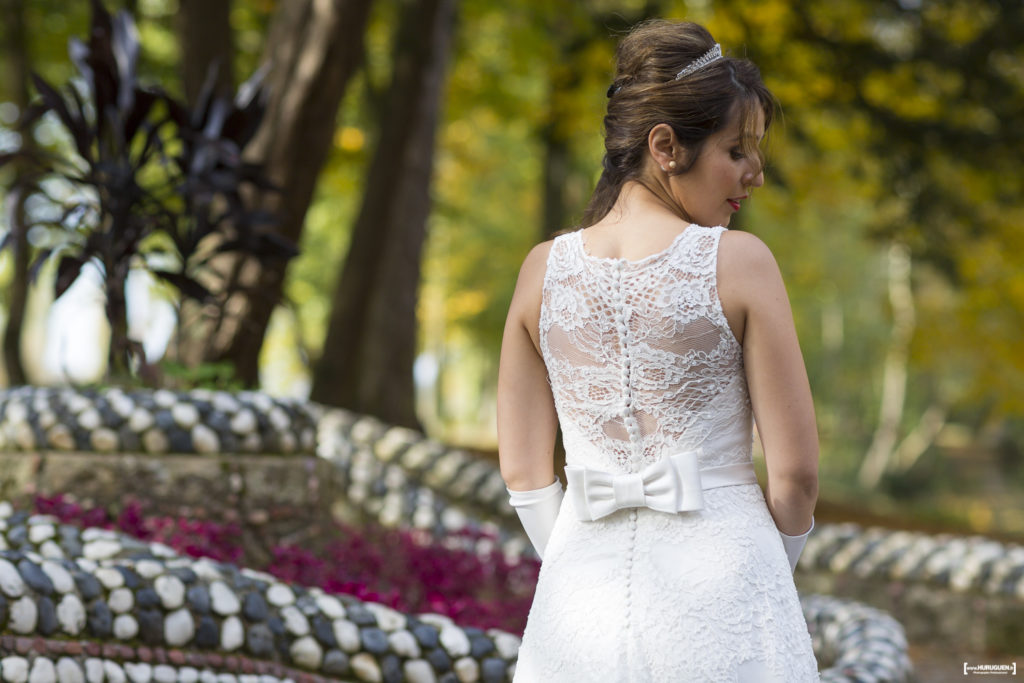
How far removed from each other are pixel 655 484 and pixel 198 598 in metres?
1.89

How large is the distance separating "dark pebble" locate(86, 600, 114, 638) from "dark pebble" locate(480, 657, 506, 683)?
4.12 feet

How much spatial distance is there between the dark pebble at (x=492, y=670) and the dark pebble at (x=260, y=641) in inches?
29.2

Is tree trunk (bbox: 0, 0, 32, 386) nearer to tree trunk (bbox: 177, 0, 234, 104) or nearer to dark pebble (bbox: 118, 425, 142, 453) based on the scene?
tree trunk (bbox: 177, 0, 234, 104)

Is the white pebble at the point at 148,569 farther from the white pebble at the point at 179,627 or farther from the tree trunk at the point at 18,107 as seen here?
the tree trunk at the point at 18,107

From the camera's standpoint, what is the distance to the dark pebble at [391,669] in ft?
11.4

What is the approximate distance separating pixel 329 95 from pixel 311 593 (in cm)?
320

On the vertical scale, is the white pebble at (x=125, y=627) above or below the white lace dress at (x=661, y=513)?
below

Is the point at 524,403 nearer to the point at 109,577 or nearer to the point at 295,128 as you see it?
the point at 109,577

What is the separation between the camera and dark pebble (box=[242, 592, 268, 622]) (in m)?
3.38

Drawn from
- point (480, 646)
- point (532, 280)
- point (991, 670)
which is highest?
point (532, 280)

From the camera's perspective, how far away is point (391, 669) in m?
3.50

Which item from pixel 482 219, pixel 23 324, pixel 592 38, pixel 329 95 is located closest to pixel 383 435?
pixel 329 95

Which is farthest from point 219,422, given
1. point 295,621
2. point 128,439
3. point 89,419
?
point 295,621

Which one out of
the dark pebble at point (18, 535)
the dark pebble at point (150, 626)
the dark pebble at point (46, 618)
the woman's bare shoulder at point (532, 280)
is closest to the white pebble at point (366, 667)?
the dark pebble at point (150, 626)
